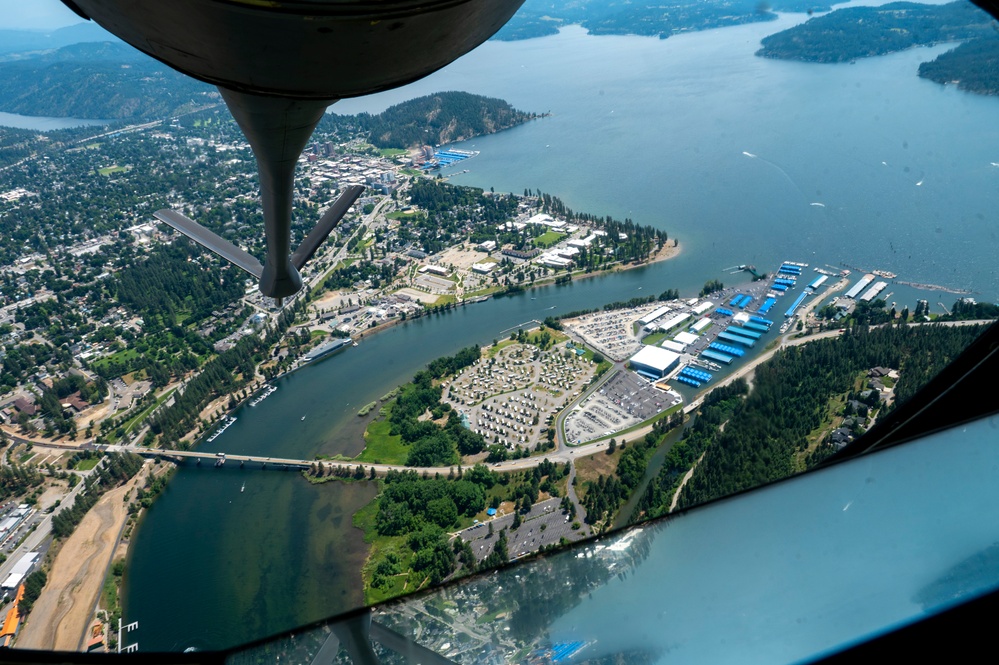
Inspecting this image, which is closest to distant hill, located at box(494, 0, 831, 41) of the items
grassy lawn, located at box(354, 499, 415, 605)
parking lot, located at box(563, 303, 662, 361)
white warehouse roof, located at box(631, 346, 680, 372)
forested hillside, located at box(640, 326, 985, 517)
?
parking lot, located at box(563, 303, 662, 361)

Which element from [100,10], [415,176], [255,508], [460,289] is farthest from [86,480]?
[415,176]

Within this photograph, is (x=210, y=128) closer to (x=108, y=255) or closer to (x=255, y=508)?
(x=108, y=255)

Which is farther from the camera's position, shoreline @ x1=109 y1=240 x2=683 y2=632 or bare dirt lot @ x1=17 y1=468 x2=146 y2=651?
shoreline @ x1=109 y1=240 x2=683 y2=632

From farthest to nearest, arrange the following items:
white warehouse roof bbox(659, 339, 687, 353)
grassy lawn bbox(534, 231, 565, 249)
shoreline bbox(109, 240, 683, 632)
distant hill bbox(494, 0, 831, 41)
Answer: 1. distant hill bbox(494, 0, 831, 41)
2. grassy lawn bbox(534, 231, 565, 249)
3. white warehouse roof bbox(659, 339, 687, 353)
4. shoreline bbox(109, 240, 683, 632)

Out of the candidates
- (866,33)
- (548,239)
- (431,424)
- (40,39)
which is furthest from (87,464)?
(40,39)

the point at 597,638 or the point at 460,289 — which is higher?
the point at 597,638

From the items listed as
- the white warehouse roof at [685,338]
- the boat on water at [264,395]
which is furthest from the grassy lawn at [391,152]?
the white warehouse roof at [685,338]

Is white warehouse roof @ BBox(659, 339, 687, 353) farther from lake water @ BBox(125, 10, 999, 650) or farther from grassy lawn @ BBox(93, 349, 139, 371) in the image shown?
grassy lawn @ BBox(93, 349, 139, 371)
